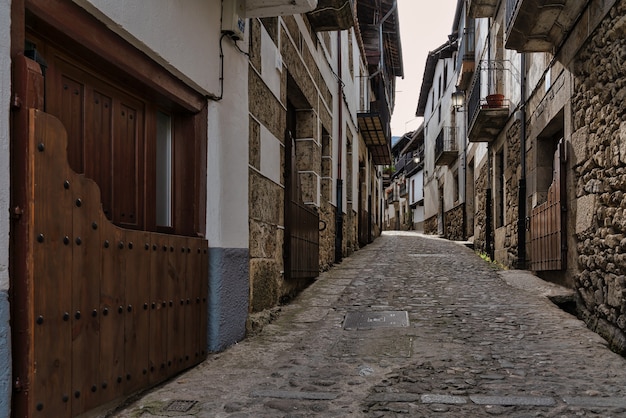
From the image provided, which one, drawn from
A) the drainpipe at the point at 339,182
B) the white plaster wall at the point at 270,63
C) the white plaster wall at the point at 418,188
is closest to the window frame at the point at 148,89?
the white plaster wall at the point at 270,63

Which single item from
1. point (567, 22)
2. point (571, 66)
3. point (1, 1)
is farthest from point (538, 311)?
point (1, 1)

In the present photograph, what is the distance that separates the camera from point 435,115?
74.6ft

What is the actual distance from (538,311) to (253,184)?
10.1 ft

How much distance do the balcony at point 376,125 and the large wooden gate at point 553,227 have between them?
6.88 meters

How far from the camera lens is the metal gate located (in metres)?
5.93

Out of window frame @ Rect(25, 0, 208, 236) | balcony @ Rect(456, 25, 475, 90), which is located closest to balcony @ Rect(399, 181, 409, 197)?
balcony @ Rect(456, 25, 475, 90)

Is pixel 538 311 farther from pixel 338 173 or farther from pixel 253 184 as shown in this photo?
pixel 338 173

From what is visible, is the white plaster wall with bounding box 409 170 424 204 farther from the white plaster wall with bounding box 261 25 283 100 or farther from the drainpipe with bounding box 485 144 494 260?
the white plaster wall with bounding box 261 25 283 100

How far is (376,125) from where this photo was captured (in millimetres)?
13945

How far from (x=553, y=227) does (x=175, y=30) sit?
14.8 feet

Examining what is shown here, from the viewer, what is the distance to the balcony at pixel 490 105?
30.8ft

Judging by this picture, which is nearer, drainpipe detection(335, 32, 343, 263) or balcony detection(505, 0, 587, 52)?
balcony detection(505, 0, 587, 52)

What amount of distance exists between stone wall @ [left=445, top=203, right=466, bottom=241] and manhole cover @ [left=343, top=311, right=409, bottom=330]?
427 inches

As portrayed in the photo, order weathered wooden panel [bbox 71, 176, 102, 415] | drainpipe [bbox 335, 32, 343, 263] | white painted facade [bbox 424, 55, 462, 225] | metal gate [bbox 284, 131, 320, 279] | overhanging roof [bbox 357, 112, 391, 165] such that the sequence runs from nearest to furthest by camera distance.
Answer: weathered wooden panel [bbox 71, 176, 102, 415]
metal gate [bbox 284, 131, 320, 279]
drainpipe [bbox 335, 32, 343, 263]
overhanging roof [bbox 357, 112, 391, 165]
white painted facade [bbox 424, 55, 462, 225]
